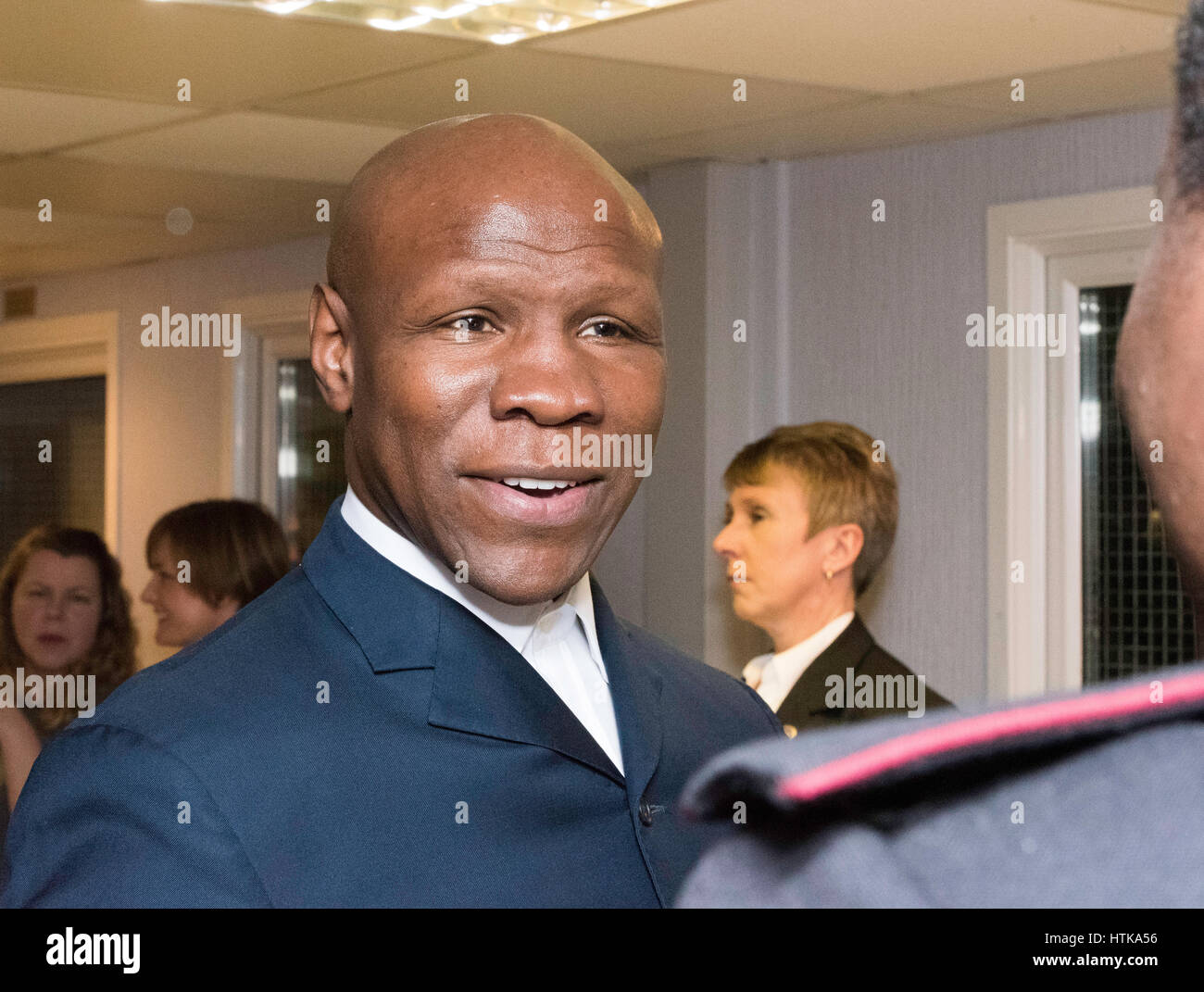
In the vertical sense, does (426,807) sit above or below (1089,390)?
below

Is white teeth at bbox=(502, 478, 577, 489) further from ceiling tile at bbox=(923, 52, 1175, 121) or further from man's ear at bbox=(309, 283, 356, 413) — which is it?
ceiling tile at bbox=(923, 52, 1175, 121)

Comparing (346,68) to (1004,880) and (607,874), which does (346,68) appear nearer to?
(607,874)

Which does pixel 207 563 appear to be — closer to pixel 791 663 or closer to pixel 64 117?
pixel 64 117

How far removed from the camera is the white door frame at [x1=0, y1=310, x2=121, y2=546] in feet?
14.5

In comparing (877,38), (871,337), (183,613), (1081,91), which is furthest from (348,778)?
(183,613)

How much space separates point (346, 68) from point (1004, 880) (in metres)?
2.12

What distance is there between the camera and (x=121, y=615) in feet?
9.92

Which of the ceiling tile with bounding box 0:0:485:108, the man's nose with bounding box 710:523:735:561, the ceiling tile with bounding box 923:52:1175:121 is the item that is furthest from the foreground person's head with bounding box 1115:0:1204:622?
the man's nose with bounding box 710:523:735:561

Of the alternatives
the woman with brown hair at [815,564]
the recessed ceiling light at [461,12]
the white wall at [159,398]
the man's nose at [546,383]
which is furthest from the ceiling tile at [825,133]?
the man's nose at [546,383]

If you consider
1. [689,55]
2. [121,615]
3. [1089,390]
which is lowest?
[121,615]

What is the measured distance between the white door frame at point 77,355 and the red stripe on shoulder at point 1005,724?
4323 mm

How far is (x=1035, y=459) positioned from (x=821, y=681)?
2.19 ft
